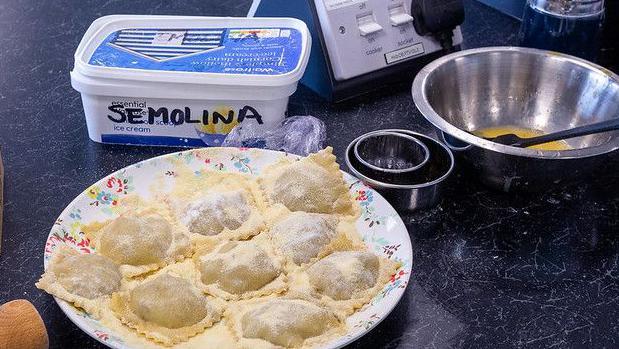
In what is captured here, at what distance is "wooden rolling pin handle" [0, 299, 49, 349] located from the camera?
0.75 metres

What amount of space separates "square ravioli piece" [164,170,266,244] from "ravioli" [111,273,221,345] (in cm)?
11

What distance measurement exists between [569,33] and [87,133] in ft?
2.62

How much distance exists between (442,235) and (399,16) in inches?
16.9

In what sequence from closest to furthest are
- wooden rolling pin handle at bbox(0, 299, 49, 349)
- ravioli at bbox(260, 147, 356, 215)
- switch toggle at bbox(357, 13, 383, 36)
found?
wooden rolling pin handle at bbox(0, 299, 49, 349)
ravioli at bbox(260, 147, 356, 215)
switch toggle at bbox(357, 13, 383, 36)

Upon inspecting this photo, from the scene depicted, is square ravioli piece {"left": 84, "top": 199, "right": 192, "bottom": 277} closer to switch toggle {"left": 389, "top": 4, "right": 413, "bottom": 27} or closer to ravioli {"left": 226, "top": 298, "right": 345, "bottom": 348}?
ravioli {"left": 226, "top": 298, "right": 345, "bottom": 348}

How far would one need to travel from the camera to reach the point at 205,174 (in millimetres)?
1056

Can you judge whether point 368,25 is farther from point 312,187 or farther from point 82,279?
point 82,279

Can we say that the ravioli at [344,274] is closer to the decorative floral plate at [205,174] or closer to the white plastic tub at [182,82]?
the decorative floral plate at [205,174]

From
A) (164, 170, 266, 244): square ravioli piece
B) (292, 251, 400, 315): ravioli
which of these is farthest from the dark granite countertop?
(164, 170, 266, 244): square ravioli piece

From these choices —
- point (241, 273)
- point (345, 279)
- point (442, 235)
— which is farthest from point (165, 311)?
point (442, 235)

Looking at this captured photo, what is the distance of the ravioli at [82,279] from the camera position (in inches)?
32.1

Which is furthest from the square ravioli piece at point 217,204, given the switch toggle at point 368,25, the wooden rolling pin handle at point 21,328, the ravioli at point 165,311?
the switch toggle at point 368,25

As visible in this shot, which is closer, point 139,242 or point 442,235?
point 139,242

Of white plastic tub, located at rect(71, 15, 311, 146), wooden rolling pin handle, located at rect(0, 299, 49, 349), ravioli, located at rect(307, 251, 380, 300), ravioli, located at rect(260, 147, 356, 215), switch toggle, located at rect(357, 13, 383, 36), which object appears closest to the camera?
wooden rolling pin handle, located at rect(0, 299, 49, 349)
